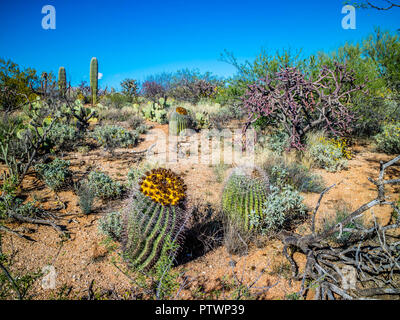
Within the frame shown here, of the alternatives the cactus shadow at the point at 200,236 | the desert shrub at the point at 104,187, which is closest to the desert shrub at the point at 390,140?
the cactus shadow at the point at 200,236

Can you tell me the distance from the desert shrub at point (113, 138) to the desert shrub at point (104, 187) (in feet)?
8.63

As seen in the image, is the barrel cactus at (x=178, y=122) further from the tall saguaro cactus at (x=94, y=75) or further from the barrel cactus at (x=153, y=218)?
the tall saguaro cactus at (x=94, y=75)

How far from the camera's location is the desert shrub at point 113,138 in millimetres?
7253

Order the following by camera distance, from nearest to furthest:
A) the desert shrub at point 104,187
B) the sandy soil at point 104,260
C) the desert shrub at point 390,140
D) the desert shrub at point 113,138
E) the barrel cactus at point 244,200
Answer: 1. the sandy soil at point 104,260
2. the barrel cactus at point 244,200
3. the desert shrub at point 104,187
4. the desert shrub at point 390,140
5. the desert shrub at point 113,138

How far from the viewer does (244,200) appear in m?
3.51

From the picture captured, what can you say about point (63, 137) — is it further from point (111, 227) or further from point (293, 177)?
point (293, 177)

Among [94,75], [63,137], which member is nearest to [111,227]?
[63,137]

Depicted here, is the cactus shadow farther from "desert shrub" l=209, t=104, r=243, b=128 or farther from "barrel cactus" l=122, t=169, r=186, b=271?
"desert shrub" l=209, t=104, r=243, b=128

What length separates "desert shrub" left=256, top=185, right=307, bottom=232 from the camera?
3.43 m

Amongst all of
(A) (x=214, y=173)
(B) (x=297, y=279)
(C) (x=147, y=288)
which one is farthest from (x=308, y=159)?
(C) (x=147, y=288)

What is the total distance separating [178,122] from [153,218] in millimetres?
7047

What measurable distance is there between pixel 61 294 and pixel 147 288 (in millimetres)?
820

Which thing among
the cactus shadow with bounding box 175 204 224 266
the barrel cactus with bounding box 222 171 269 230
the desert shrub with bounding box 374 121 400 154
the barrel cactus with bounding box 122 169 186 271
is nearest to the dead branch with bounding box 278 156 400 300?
the barrel cactus with bounding box 222 171 269 230
